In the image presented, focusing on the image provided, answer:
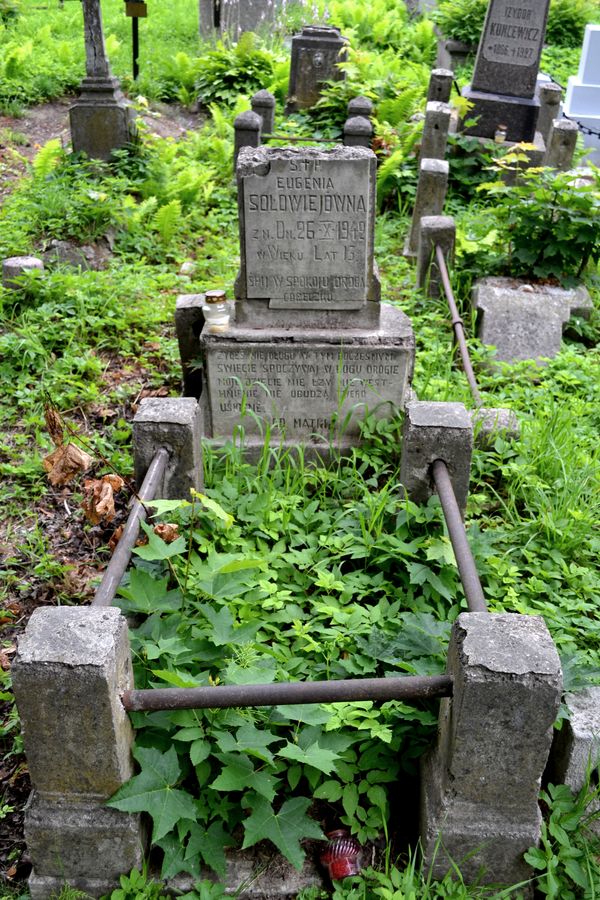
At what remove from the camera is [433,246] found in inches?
254

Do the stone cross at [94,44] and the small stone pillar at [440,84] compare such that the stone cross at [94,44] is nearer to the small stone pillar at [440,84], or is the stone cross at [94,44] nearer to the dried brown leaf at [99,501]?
the small stone pillar at [440,84]

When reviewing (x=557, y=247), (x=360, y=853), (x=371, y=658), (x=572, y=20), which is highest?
(x=572, y=20)

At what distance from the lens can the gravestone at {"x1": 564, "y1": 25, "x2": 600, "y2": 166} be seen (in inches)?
465

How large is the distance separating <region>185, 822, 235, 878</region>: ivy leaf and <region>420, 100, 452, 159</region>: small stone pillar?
7.24 metres

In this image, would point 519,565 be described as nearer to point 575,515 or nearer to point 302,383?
point 575,515

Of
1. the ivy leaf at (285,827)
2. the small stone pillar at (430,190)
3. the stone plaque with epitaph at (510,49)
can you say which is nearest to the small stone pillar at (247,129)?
the small stone pillar at (430,190)

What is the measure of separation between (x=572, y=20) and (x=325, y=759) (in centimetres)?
1817

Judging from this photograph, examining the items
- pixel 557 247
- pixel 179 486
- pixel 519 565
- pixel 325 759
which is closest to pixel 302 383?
pixel 179 486

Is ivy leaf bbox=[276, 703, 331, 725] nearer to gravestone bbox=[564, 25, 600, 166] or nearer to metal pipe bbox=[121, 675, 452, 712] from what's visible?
metal pipe bbox=[121, 675, 452, 712]

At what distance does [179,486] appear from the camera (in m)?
3.65

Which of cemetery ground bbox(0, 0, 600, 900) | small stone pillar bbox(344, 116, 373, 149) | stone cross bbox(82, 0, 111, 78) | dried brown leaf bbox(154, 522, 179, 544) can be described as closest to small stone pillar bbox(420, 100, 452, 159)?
cemetery ground bbox(0, 0, 600, 900)

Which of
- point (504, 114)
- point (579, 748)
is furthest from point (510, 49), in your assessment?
point (579, 748)

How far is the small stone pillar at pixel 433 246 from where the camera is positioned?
6.43 meters

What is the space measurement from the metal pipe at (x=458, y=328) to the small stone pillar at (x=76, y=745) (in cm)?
323
